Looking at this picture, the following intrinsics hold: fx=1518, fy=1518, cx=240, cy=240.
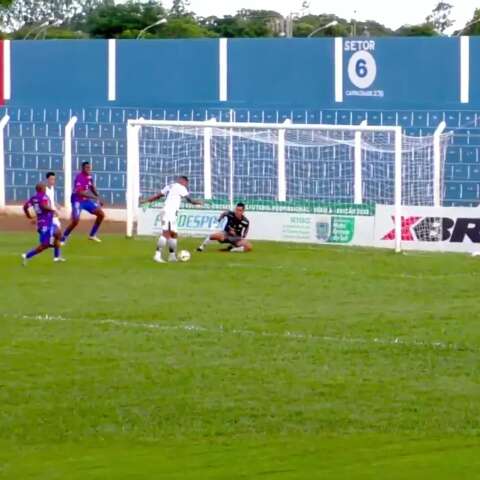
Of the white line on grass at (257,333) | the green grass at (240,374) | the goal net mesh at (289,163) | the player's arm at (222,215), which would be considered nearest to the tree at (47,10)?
the goal net mesh at (289,163)

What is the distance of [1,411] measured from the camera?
1339 centimetres

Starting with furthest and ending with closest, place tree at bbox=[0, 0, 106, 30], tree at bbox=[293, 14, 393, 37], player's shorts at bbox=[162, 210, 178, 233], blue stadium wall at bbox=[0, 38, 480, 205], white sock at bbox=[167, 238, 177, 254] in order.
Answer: tree at bbox=[0, 0, 106, 30] < tree at bbox=[293, 14, 393, 37] < blue stadium wall at bbox=[0, 38, 480, 205] < white sock at bbox=[167, 238, 177, 254] < player's shorts at bbox=[162, 210, 178, 233]

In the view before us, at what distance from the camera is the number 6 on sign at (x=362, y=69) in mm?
43406

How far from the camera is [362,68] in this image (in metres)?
43.6

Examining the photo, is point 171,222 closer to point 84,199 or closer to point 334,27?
point 84,199

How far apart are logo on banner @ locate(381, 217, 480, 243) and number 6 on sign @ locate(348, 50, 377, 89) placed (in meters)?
12.6

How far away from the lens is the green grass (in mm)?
11227

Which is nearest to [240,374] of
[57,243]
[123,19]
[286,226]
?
[57,243]

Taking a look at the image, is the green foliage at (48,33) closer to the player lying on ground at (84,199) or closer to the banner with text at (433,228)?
the player lying on ground at (84,199)

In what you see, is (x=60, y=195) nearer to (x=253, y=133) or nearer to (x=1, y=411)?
(x=253, y=133)

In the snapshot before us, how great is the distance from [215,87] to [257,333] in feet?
92.4

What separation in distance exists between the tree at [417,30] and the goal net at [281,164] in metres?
32.2

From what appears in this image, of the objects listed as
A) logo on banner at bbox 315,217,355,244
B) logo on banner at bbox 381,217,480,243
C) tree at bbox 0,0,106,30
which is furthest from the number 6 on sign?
tree at bbox 0,0,106,30

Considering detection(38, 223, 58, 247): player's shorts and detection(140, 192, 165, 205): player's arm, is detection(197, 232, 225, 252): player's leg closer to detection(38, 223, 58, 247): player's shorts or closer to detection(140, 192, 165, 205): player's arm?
detection(140, 192, 165, 205): player's arm
